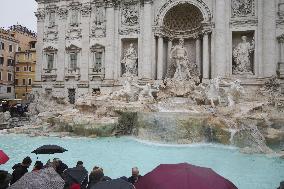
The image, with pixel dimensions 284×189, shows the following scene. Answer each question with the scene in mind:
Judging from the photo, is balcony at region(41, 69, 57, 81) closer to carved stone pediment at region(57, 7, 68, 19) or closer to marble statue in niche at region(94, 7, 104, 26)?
carved stone pediment at region(57, 7, 68, 19)

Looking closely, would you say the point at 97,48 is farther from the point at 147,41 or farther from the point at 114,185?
the point at 114,185

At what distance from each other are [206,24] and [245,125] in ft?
35.8

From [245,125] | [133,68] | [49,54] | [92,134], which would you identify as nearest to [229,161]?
[245,125]

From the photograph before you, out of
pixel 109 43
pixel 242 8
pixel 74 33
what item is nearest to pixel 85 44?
pixel 74 33

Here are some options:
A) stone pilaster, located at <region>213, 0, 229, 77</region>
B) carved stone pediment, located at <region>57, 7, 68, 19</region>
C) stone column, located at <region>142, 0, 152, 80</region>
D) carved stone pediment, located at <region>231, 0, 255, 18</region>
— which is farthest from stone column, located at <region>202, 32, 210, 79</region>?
carved stone pediment, located at <region>57, 7, 68, 19</region>

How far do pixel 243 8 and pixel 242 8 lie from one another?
73mm

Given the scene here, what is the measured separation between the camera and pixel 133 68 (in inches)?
1023

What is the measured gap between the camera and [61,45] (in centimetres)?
2853

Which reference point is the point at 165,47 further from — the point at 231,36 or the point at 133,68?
the point at 231,36

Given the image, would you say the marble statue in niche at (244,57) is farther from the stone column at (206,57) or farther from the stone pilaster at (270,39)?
the stone column at (206,57)

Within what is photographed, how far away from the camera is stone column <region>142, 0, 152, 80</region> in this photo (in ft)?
81.8

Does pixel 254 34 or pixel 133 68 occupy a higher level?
pixel 254 34

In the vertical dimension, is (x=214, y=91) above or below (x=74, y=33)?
below

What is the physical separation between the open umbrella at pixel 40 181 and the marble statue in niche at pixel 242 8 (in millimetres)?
22196
